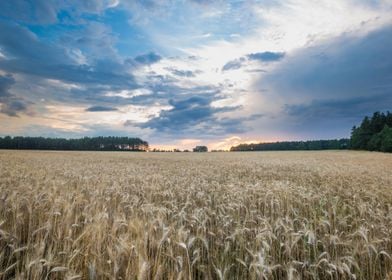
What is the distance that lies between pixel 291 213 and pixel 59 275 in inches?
219

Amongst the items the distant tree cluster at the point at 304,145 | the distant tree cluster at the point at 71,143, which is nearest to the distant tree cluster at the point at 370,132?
the distant tree cluster at the point at 304,145

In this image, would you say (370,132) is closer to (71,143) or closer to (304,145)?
(304,145)

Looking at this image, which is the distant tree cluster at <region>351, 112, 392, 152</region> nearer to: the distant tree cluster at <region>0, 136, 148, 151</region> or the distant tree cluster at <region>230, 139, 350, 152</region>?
the distant tree cluster at <region>230, 139, 350, 152</region>

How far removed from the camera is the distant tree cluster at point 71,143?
103000mm

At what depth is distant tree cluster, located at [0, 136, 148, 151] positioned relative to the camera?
338ft

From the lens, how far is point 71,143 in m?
111

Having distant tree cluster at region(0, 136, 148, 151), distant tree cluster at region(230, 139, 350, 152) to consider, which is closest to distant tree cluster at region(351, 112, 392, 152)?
distant tree cluster at region(230, 139, 350, 152)

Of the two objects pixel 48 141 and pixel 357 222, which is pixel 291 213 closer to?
pixel 357 222

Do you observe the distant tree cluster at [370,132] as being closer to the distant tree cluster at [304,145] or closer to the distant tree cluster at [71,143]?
the distant tree cluster at [304,145]

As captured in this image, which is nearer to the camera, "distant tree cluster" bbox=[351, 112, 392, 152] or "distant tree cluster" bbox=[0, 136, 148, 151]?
"distant tree cluster" bbox=[351, 112, 392, 152]

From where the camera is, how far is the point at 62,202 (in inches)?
242

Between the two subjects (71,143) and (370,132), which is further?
(71,143)

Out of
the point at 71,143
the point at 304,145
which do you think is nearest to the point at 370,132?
the point at 304,145

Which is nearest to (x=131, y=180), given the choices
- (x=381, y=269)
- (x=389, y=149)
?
(x=381, y=269)
